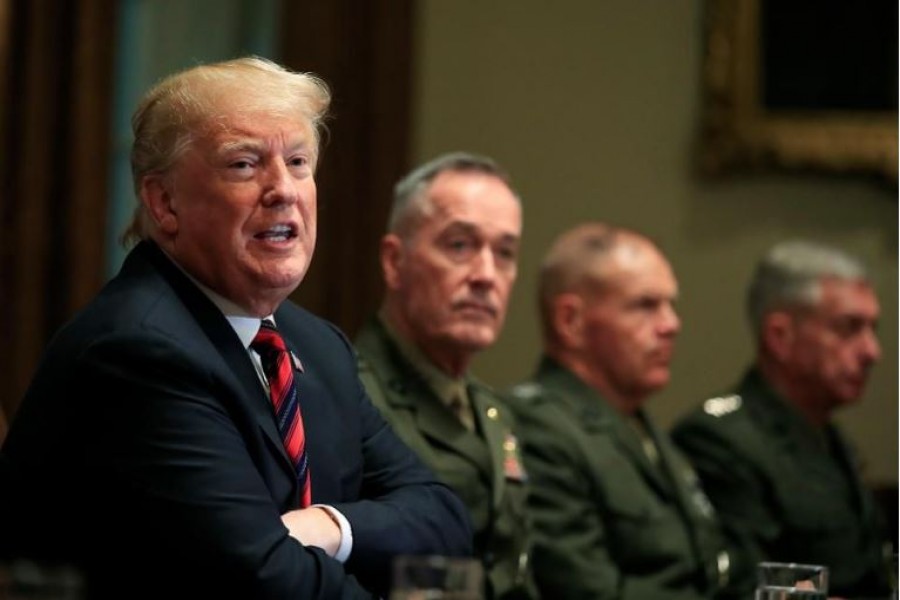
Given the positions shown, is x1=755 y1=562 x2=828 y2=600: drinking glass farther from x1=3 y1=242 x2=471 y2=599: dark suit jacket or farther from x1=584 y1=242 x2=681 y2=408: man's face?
x1=584 y1=242 x2=681 y2=408: man's face

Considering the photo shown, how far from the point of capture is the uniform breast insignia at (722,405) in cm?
594

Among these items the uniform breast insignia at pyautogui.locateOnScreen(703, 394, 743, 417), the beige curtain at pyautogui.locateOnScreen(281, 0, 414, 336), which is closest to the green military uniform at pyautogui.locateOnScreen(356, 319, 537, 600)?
the uniform breast insignia at pyautogui.locateOnScreen(703, 394, 743, 417)

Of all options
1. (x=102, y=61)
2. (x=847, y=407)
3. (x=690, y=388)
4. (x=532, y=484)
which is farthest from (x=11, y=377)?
(x=847, y=407)

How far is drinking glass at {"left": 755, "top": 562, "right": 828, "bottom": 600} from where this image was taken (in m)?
3.01

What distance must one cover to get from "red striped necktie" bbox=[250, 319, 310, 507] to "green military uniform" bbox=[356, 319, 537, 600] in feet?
3.43

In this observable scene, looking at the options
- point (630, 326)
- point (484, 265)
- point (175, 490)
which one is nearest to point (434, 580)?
point (175, 490)

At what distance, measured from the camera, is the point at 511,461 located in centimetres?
463

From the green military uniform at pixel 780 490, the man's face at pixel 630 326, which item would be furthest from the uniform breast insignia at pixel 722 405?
the man's face at pixel 630 326

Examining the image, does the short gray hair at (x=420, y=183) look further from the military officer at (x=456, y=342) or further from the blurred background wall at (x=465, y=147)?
the blurred background wall at (x=465, y=147)

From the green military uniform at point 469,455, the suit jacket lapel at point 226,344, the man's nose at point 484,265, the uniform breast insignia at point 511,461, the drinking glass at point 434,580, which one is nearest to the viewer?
the drinking glass at point 434,580

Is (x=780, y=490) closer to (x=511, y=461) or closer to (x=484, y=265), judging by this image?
(x=511, y=461)

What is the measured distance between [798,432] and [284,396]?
3.07m

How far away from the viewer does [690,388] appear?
7223mm

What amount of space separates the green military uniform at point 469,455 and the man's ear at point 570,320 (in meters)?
0.97
